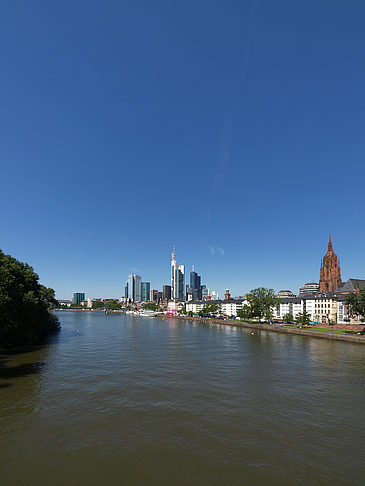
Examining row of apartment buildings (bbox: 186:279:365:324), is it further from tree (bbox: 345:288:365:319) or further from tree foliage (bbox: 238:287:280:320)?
tree (bbox: 345:288:365:319)

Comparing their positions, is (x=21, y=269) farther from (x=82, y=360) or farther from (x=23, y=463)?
(x=23, y=463)

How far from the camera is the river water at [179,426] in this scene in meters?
14.1

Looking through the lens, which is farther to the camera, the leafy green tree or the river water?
the leafy green tree

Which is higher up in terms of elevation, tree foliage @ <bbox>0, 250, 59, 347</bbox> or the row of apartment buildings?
tree foliage @ <bbox>0, 250, 59, 347</bbox>

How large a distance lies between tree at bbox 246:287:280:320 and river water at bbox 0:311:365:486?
3849 inches

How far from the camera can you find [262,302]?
135 metres

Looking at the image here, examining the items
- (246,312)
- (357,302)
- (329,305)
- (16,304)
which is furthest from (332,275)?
(16,304)

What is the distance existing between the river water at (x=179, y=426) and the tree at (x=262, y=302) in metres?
97.8

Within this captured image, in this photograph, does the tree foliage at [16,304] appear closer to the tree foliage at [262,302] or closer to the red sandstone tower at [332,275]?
the tree foliage at [262,302]

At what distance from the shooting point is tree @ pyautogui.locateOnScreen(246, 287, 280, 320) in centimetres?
13262

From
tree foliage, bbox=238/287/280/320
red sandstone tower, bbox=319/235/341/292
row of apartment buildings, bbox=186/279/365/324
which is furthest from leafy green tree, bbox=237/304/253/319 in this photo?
red sandstone tower, bbox=319/235/341/292

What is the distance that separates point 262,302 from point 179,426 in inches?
4895

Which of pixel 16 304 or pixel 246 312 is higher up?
pixel 16 304

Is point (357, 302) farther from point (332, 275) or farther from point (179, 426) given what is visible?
point (332, 275)
